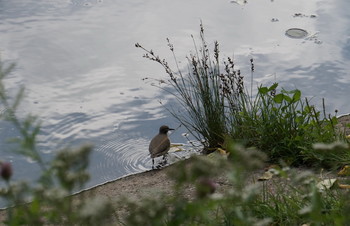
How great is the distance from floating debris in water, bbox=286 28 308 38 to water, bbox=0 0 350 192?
0.25 ft

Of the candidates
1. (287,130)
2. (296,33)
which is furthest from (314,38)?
(287,130)

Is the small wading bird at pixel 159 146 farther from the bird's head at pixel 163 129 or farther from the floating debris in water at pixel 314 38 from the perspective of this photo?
the floating debris in water at pixel 314 38

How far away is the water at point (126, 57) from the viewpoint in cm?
561

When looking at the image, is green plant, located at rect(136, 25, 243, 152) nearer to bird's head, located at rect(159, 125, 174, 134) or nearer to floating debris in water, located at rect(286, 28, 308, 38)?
bird's head, located at rect(159, 125, 174, 134)

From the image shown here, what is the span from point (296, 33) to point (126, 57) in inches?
77.9

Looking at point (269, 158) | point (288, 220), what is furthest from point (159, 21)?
point (288, 220)

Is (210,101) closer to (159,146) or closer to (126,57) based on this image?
(159,146)

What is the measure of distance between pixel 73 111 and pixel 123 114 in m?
0.42

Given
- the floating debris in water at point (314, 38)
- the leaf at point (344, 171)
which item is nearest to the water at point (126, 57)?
the floating debris in water at point (314, 38)

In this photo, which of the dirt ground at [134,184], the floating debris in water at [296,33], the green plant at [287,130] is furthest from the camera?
the floating debris in water at [296,33]

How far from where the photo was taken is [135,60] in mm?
6816

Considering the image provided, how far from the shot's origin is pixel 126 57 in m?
6.84

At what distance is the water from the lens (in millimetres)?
5613

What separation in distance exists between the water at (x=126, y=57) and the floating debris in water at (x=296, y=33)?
0.08 meters
